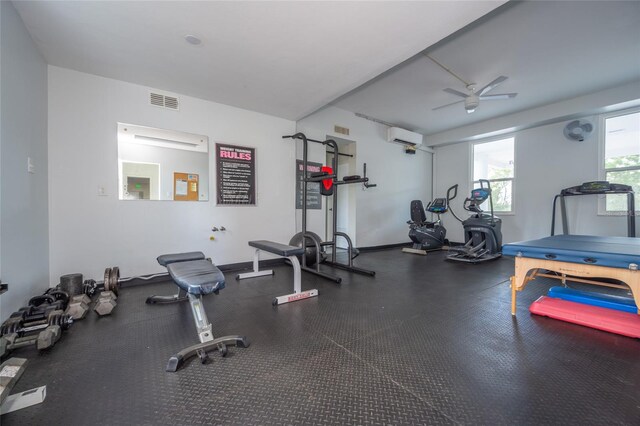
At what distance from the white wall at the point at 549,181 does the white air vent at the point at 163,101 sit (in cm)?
708

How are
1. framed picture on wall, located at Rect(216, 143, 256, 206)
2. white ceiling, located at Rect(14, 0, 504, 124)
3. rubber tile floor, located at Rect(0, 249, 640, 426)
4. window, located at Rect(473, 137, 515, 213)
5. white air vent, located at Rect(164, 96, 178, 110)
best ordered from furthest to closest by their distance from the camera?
window, located at Rect(473, 137, 515, 213) → framed picture on wall, located at Rect(216, 143, 256, 206) → white air vent, located at Rect(164, 96, 178, 110) → white ceiling, located at Rect(14, 0, 504, 124) → rubber tile floor, located at Rect(0, 249, 640, 426)

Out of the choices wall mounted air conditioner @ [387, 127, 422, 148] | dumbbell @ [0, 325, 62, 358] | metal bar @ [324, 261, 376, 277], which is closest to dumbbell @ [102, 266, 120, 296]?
dumbbell @ [0, 325, 62, 358]

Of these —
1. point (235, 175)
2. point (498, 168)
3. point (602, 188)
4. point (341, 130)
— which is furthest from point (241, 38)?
point (498, 168)

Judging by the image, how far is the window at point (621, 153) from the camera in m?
4.46

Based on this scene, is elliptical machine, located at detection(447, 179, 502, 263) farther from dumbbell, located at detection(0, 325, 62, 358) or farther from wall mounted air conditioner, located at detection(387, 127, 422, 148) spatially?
dumbbell, located at detection(0, 325, 62, 358)

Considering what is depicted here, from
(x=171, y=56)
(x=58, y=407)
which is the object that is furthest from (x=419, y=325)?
(x=171, y=56)

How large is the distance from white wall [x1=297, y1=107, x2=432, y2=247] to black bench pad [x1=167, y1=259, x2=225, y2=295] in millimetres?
2978

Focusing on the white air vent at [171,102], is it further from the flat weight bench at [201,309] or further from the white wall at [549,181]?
the white wall at [549,181]

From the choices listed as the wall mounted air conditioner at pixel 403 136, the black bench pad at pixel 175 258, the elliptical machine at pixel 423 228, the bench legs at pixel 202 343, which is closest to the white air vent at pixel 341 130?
the wall mounted air conditioner at pixel 403 136

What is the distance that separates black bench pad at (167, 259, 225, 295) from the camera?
1673mm

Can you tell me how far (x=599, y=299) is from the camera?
7.55 feet

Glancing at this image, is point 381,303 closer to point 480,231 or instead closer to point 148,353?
point 148,353

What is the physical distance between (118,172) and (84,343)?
2.17 m

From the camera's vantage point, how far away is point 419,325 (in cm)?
214
